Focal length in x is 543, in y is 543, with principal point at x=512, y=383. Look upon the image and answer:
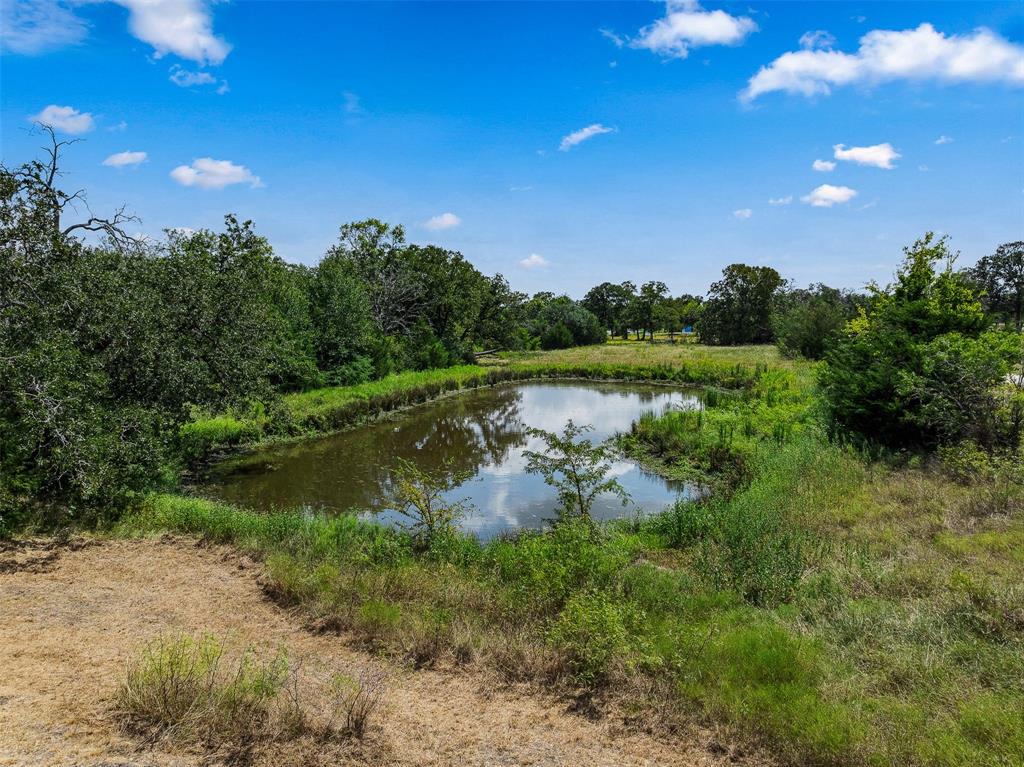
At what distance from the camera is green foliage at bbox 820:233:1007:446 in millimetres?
11836

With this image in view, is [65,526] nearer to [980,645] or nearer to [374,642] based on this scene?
[374,642]

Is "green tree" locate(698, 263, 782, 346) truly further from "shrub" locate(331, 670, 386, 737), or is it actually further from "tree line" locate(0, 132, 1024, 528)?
"shrub" locate(331, 670, 386, 737)

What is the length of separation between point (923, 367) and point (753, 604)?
31.4 feet

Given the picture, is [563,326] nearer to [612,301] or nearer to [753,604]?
[612,301]

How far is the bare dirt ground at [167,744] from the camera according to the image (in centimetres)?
422

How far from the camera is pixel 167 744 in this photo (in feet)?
13.7

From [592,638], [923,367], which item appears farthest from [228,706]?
[923,367]

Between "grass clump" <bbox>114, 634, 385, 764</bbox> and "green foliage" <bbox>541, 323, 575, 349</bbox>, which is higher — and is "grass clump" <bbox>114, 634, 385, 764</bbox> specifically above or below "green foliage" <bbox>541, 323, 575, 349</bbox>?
below

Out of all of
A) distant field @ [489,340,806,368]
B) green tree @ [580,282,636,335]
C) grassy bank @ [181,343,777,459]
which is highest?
green tree @ [580,282,636,335]

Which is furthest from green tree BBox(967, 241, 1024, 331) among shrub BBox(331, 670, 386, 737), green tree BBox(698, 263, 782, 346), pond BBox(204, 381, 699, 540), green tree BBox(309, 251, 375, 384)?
shrub BBox(331, 670, 386, 737)

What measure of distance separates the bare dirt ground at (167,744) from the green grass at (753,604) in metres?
0.37

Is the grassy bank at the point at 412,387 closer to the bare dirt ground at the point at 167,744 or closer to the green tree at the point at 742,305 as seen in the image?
the bare dirt ground at the point at 167,744

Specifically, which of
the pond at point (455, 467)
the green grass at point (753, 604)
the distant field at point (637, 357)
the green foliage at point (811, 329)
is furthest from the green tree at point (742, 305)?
the green grass at point (753, 604)

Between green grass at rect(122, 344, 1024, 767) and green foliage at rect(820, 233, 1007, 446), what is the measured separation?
1.54 metres
